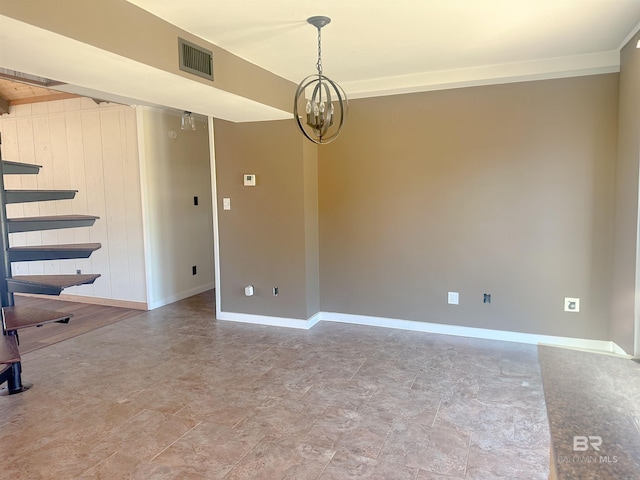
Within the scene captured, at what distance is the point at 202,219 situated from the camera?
6.05 meters

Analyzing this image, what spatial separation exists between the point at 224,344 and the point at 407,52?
9.71ft

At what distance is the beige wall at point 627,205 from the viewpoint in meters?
3.02

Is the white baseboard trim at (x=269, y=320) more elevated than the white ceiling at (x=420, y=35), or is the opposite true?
the white ceiling at (x=420, y=35)

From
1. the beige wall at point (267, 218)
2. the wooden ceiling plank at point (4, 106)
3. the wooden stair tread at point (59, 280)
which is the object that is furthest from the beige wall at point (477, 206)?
the wooden ceiling plank at point (4, 106)

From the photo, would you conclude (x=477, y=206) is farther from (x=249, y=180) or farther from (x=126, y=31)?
(x=126, y=31)

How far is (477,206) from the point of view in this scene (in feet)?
13.1

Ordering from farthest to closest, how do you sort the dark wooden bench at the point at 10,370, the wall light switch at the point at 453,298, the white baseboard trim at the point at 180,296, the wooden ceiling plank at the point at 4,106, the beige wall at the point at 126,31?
the wooden ceiling plank at the point at 4,106, the white baseboard trim at the point at 180,296, the wall light switch at the point at 453,298, the dark wooden bench at the point at 10,370, the beige wall at the point at 126,31

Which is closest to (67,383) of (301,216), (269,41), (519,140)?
(301,216)

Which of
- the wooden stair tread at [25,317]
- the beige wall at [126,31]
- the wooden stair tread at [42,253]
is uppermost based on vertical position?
the beige wall at [126,31]

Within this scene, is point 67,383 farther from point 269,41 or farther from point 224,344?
point 269,41

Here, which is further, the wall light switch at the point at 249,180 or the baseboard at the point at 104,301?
the baseboard at the point at 104,301

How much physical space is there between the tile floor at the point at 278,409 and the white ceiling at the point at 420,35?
242cm

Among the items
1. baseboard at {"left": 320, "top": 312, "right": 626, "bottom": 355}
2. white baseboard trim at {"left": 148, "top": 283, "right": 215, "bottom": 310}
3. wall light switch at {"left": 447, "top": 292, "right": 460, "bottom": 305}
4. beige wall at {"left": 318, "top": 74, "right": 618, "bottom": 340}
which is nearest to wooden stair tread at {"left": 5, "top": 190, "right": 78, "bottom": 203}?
Answer: white baseboard trim at {"left": 148, "top": 283, "right": 215, "bottom": 310}

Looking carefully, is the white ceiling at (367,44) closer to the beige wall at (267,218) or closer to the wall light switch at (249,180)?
the beige wall at (267,218)
